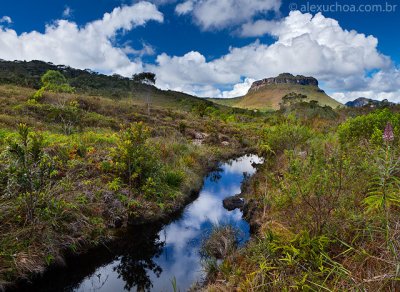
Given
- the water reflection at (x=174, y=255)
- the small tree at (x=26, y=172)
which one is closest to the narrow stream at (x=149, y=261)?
the water reflection at (x=174, y=255)

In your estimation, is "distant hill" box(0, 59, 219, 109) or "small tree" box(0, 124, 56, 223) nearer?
"small tree" box(0, 124, 56, 223)

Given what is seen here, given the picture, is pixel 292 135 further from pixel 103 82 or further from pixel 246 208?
pixel 103 82

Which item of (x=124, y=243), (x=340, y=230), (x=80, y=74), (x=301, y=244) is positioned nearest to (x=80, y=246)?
(x=124, y=243)

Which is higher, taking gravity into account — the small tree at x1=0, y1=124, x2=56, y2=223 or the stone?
the small tree at x1=0, y1=124, x2=56, y2=223

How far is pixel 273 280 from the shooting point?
531cm

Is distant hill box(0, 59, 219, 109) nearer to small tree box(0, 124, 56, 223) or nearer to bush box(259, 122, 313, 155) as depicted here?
bush box(259, 122, 313, 155)

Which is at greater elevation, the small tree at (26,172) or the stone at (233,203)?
the small tree at (26,172)

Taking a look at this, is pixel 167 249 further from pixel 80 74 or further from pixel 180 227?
pixel 80 74

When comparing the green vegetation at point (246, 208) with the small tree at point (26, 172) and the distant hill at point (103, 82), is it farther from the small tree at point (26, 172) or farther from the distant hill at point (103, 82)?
the distant hill at point (103, 82)

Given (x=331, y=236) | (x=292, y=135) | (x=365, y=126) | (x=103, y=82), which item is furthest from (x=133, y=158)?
(x=103, y=82)

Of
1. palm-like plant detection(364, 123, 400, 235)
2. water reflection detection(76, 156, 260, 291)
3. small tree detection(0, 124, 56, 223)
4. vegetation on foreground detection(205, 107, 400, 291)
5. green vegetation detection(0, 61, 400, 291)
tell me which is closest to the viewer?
palm-like plant detection(364, 123, 400, 235)

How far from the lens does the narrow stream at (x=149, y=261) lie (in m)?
7.20

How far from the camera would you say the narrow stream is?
7.20 meters

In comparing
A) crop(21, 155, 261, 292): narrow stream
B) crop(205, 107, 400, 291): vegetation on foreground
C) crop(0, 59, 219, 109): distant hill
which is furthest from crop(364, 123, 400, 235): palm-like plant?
crop(0, 59, 219, 109): distant hill
